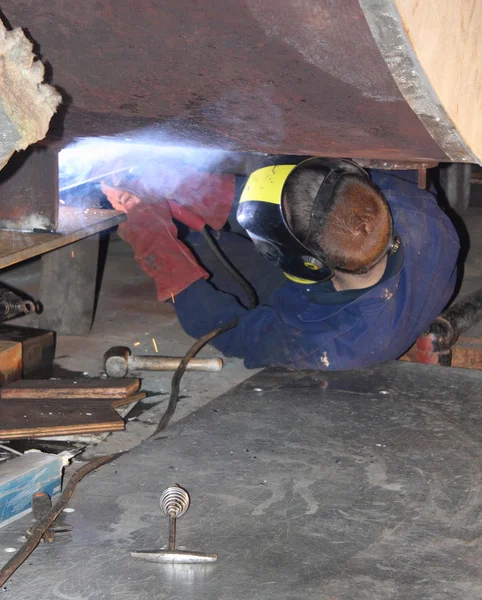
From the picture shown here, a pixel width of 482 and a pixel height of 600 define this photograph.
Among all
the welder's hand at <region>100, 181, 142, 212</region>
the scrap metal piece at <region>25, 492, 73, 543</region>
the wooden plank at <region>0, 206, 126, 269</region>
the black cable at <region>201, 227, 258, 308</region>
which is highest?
the welder's hand at <region>100, 181, 142, 212</region>

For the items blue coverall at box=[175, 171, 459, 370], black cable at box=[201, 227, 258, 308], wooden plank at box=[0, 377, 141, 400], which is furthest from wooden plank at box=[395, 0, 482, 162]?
black cable at box=[201, 227, 258, 308]

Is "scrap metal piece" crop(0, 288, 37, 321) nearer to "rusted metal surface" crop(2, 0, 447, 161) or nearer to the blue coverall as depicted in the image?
the blue coverall

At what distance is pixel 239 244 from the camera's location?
3.86m

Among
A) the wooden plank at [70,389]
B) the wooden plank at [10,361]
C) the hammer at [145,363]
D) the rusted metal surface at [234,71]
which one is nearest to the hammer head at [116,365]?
the hammer at [145,363]

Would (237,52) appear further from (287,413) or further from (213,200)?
(213,200)

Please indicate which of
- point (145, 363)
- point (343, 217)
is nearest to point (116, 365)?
point (145, 363)

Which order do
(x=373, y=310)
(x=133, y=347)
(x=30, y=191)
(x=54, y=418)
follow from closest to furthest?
(x=30, y=191) < (x=54, y=418) < (x=373, y=310) < (x=133, y=347)

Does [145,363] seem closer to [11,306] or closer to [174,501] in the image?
[11,306]

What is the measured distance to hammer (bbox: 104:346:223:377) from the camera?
2.93 metres

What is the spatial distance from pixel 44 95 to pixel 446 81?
0.63 meters

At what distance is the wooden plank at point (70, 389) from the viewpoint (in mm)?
2641

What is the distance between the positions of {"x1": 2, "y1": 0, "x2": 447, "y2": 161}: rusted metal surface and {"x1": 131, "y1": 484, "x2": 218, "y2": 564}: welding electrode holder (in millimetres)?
811

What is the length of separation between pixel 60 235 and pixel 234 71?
1064 mm

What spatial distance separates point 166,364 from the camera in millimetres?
2951
